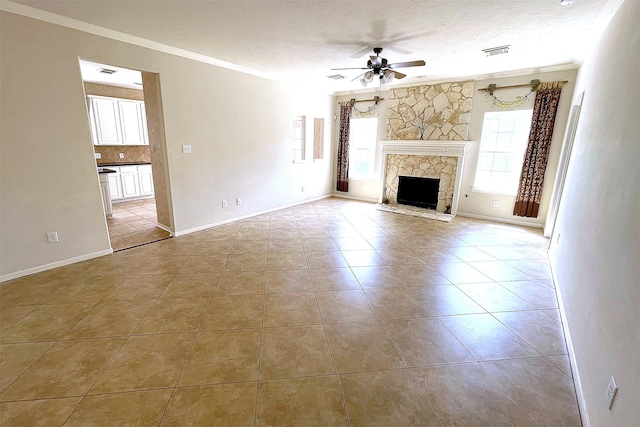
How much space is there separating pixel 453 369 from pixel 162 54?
4.80 metres

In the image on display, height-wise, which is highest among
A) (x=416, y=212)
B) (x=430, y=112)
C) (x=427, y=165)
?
(x=430, y=112)

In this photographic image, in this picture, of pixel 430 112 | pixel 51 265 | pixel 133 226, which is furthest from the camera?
pixel 430 112

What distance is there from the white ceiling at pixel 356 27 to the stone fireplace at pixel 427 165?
167 centimetres

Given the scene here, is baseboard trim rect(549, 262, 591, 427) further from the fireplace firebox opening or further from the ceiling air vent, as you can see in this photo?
the fireplace firebox opening

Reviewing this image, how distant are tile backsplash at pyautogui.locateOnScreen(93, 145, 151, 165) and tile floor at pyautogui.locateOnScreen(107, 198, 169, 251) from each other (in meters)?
1.12

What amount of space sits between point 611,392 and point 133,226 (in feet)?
19.1

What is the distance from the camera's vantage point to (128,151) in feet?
22.9

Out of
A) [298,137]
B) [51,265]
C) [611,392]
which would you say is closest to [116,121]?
[298,137]

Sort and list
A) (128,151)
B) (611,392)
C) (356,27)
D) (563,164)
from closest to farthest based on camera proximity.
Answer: (611,392) < (356,27) < (563,164) < (128,151)

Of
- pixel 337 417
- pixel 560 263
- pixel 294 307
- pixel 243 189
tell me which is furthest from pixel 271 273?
pixel 560 263

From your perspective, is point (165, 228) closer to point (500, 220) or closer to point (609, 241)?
point (609, 241)

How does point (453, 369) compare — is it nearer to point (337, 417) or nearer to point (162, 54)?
point (337, 417)

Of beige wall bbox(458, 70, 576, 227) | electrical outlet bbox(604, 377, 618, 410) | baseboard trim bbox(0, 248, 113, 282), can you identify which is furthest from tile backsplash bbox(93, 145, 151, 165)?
electrical outlet bbox(604, 377, 618, 410)

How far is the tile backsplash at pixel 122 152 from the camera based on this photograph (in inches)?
256
